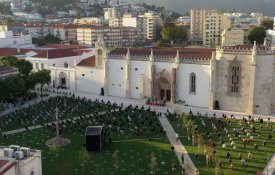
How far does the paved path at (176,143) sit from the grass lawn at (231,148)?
438 millimetres

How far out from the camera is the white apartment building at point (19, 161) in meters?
25.7

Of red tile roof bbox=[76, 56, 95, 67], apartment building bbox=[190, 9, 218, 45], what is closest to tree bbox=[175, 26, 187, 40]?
apartment building bbox=[190, 9, 218, 45]

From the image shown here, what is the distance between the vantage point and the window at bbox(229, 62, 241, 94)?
54.8 meters

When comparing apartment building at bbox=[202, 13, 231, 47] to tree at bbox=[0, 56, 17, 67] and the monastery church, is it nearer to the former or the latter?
the monastery church

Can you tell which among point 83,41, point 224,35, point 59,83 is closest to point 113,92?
point 59,83

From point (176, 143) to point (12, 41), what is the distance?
70.1 metres

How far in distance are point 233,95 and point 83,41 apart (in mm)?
86934

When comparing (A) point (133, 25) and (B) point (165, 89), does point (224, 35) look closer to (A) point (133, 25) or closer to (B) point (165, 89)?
(A) point (133, 25)

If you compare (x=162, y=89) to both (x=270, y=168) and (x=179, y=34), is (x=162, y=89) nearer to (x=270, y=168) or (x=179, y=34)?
(x=270, y=168)

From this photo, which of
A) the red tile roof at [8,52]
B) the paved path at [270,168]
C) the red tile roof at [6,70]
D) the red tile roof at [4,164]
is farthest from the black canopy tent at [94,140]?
the red tile roof at [8,52]

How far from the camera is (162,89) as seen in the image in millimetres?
61281

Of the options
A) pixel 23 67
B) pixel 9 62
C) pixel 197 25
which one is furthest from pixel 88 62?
pixel 197 25

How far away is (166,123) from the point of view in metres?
48.8

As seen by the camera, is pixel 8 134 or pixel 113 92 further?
pixel 113 92
